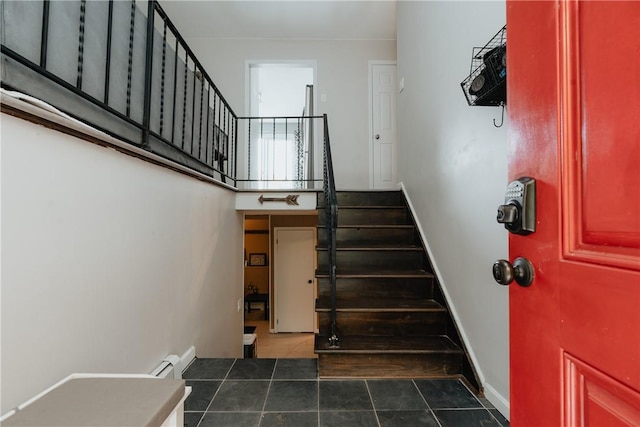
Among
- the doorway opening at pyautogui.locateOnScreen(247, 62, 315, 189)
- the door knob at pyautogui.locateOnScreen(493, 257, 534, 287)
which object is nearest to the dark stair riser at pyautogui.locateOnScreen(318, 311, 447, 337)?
the door knob at pyautogui.locateOnScreen(493, 257, 534, 287)

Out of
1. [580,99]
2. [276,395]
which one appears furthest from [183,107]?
[580,99]

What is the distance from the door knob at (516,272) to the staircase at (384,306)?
51.1 inches

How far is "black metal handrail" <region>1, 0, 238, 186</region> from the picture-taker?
3.04 ft

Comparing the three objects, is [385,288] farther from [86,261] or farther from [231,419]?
[86,261]

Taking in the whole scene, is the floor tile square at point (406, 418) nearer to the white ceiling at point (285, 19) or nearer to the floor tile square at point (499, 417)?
the floor tile square at point (499, 417)

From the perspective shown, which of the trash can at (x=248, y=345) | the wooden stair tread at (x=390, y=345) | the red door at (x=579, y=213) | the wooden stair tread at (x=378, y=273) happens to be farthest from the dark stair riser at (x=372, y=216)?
the red door at (x=579, y=213)

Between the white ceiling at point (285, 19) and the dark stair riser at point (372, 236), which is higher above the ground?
the white ceiling at point (285, 19)

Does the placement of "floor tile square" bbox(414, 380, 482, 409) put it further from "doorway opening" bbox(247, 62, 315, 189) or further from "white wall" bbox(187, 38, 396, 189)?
"white wall" bbox(187, 38, 396, 189)

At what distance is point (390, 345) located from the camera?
1.82 meters

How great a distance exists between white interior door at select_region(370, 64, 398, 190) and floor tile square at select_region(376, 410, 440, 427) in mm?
3288

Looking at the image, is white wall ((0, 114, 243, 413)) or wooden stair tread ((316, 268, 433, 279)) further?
wooden stair tread ((316, 268, 433, 279))

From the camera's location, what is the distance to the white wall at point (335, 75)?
14.4 ft

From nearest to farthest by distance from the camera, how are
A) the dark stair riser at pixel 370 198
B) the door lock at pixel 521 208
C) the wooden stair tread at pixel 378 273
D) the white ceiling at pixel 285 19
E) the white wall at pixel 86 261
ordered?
the door lock at pixel 521 208, the white wall at pixel 86 261, the wooden stair tread at pixel 378 273, the dark stair riser at pixel 370 198, the white ceiling at pixel 285 19

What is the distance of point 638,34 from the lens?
0.43 metres
